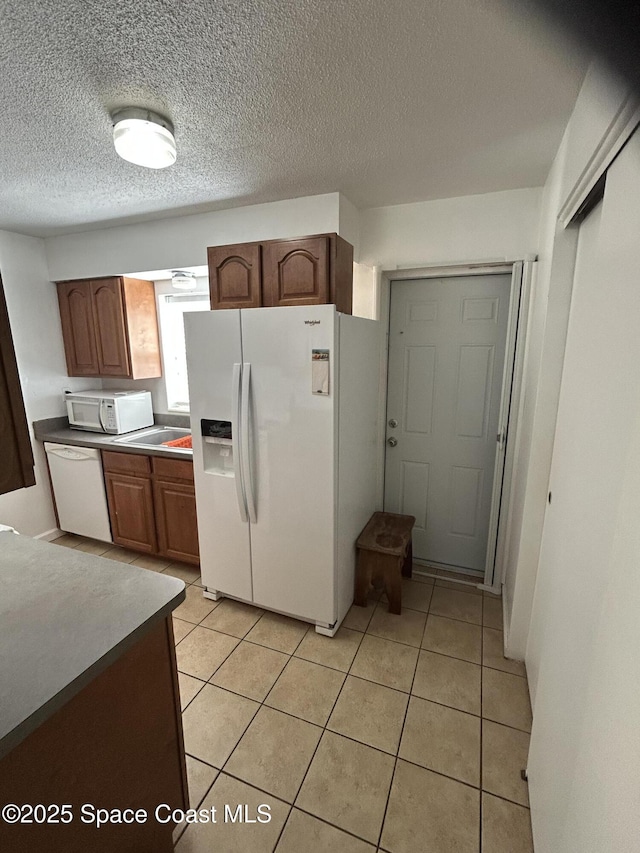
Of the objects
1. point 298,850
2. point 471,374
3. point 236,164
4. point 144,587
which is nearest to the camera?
point 144,587

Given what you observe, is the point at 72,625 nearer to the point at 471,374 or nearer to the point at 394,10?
the point at 394,10

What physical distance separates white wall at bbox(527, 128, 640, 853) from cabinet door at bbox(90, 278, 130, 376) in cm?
301

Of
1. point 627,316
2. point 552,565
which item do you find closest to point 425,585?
point 552,565

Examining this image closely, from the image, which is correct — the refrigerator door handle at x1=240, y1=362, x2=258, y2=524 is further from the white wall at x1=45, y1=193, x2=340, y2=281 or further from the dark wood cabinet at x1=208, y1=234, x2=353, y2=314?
the white wall at x1=45, y1=193, x2=340, y2=281

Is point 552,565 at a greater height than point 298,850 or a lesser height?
greater

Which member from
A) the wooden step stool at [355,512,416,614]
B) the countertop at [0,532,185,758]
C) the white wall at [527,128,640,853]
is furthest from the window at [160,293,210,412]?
the white wall at [527,128,640,853]

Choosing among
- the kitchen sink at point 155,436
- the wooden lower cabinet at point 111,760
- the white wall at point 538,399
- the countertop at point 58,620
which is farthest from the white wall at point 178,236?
the wooden lower cabinet at point 111,760

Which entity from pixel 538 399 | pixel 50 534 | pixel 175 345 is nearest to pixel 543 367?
pixel 538 399

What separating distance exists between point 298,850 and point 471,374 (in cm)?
239

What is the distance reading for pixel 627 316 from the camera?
36.1 inches

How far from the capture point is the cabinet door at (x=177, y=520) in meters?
2.71

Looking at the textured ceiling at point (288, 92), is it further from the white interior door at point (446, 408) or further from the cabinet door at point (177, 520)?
the cabinet door at point (177, 520)

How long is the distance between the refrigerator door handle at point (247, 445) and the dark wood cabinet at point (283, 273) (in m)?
0.45

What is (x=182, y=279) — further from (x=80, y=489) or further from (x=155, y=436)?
(x=80, y=489)
